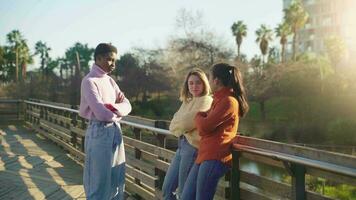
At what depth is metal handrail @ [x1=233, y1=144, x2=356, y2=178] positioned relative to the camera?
2398 millimetres

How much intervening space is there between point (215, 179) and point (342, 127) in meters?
29.0

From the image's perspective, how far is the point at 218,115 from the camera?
10.5 ft

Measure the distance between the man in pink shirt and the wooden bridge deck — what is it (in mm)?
1872

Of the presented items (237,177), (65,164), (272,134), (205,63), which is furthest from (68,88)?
(237,177)

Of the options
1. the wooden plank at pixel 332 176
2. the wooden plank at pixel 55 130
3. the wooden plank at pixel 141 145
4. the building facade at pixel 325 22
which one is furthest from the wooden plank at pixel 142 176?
the building facade at pixel 325 22

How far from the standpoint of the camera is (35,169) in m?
7.50

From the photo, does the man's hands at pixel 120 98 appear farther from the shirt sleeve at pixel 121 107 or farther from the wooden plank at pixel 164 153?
the wooden plank at pixel 164 153

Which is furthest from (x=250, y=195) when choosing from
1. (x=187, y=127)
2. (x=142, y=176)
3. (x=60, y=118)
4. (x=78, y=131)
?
(x=60, y=118)

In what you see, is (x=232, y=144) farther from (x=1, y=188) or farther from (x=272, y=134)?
(x=272, y=134)

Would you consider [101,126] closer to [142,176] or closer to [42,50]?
[142,176]

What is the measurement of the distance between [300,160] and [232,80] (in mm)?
833

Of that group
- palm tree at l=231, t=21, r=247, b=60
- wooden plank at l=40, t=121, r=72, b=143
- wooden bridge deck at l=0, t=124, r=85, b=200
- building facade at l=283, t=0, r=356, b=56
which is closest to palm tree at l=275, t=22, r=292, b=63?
palm tree at l=231, t=21, r=247, b=60

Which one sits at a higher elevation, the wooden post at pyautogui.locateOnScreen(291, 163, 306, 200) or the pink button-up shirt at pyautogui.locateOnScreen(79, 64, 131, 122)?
the pink button-up shirt at pyautogui.locateOnScreen(79, 64, 131, 122)

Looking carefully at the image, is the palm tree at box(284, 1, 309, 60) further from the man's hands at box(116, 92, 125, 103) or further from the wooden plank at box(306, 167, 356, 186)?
the wooden plank at box(306, 167, 356, 186)
